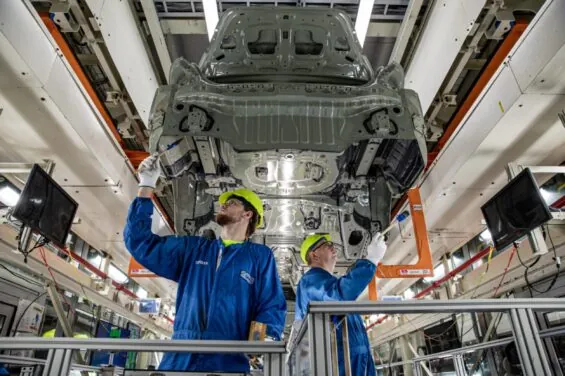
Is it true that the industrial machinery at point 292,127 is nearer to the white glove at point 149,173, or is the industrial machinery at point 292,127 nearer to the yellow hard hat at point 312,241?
the white glove at point 149,173

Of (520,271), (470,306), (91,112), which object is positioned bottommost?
(470,306)

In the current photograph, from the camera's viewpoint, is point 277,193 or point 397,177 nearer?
point 397,177

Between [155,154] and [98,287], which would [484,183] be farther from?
[98,287]

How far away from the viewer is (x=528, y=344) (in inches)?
64.7

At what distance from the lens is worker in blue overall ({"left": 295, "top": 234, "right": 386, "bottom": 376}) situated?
9.27 ft

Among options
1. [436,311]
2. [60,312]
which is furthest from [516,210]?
[60,312]

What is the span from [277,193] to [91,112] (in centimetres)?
190

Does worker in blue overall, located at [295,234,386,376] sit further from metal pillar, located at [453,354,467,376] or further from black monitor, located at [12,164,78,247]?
black monitor, located at [12,164,78,247]

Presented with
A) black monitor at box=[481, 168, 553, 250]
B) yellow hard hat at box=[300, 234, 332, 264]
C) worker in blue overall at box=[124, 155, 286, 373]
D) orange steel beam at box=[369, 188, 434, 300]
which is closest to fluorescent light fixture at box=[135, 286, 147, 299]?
orange steel beam at box=[369, 188, 434, 300]

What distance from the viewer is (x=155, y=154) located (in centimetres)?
276

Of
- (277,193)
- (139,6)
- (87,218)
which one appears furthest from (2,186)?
(277,193)

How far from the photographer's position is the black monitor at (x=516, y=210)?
341cm

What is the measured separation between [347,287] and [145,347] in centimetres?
161

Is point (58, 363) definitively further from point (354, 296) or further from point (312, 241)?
point (312, 241)
